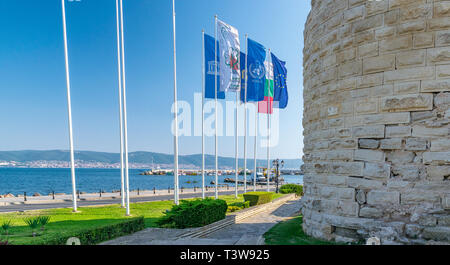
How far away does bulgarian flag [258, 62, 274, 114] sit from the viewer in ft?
81.1

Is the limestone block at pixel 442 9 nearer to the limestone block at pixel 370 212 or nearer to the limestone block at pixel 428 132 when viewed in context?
the limestone block at pixel 428 132

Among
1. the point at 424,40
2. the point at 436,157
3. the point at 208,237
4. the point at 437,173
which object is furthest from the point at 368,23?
the point at 208,237

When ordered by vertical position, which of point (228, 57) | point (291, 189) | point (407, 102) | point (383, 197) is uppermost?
point (228, 57)

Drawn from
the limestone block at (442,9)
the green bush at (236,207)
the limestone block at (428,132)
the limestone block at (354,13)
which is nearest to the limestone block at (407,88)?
the limestone block at (428,132)

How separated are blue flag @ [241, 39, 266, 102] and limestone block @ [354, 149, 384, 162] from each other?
57.6 ft

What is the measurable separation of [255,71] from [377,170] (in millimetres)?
19020

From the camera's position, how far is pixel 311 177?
7562mm

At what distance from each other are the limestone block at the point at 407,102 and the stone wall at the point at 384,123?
0.06 ft

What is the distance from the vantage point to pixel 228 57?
20375 mm

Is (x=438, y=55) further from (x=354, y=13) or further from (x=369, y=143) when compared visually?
(x=369, y=143)

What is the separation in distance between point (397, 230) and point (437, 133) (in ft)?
7.69
